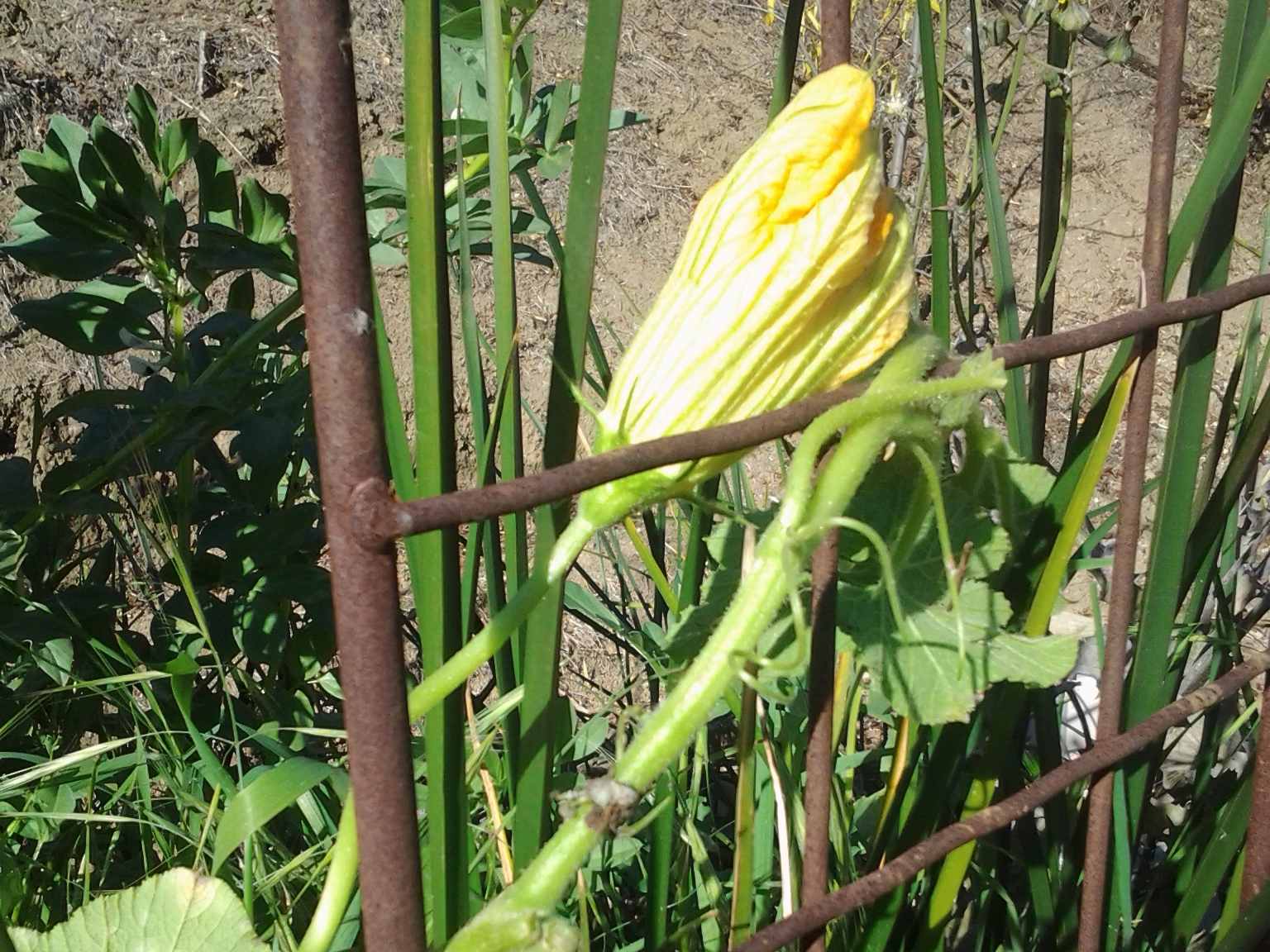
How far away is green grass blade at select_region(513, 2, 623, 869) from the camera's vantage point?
39 centimetres

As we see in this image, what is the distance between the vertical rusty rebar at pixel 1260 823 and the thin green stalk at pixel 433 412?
437 mm

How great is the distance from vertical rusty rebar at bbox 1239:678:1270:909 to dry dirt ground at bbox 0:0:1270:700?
5.60 ft

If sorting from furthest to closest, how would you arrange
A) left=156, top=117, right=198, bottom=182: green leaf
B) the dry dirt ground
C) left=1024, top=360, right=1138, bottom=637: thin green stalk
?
the dry dirt ground < left=156, top=117, right=198, bottom=182: green leaf < left=1024, top=360, right=1138, bottom=637: thin green stalk

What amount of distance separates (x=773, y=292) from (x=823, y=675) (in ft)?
0.56

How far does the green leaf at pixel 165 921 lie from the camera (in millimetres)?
384

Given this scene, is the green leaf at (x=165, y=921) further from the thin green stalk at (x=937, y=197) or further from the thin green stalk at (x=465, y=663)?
the thin green stalk at (x=937, y=197)

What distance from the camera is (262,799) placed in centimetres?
49

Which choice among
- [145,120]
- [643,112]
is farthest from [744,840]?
[643,112]

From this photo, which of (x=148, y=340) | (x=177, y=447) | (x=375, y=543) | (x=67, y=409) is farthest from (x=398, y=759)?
(x=148, y=340)

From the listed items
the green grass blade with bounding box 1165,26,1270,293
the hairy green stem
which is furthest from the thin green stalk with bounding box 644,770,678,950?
the green grass blade with bounding box 1165,26,1270,293

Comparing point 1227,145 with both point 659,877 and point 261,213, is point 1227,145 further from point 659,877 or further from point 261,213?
point 261,213

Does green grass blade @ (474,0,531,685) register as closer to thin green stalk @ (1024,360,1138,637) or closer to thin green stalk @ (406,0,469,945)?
thin green stalk @ (406,0,469,945)

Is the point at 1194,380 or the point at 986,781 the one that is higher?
the point at 1194,380

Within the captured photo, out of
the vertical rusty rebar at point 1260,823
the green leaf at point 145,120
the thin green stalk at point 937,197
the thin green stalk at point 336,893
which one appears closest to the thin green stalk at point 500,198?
the thin green stalk at point 336,893
